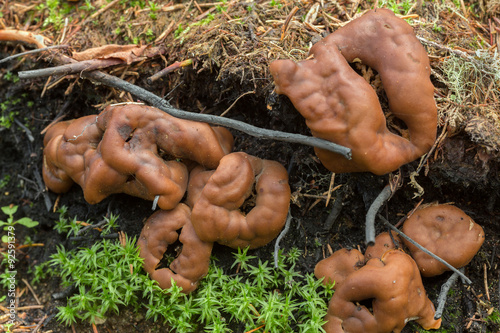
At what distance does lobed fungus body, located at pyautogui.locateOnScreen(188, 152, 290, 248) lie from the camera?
132 inches

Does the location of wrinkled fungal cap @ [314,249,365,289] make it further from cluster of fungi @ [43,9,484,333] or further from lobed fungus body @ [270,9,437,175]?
lobed fungus body @ [270,9,437,175]

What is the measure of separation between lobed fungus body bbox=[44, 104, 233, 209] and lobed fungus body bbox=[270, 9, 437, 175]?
1.02 m

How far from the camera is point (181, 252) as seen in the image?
141 inches

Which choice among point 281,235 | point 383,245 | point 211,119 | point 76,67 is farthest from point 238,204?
point 76,67

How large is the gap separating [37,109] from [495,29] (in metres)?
5.38

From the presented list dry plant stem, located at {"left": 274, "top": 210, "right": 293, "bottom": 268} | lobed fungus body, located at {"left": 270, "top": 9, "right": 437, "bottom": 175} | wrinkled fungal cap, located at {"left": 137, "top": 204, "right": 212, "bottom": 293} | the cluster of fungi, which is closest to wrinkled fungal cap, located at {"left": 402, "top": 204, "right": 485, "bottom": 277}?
the cluster of fungi

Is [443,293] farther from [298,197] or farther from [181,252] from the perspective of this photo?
[181,252]

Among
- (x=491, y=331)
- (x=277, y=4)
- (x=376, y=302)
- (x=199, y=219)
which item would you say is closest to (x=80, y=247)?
(x=199, y=219)

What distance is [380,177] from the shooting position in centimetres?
342

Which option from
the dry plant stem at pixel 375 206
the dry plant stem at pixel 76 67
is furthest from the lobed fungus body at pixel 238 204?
the dry plant stem at pixel 76 67

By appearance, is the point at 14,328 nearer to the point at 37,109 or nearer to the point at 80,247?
the point at 80,247

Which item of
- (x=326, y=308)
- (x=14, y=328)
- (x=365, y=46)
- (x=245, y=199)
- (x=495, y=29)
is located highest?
(x=365, y=46)

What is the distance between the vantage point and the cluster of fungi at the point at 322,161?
2.92 m

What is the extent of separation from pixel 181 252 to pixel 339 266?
1.49 m
